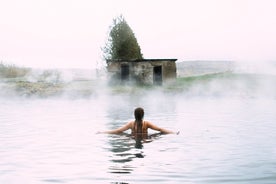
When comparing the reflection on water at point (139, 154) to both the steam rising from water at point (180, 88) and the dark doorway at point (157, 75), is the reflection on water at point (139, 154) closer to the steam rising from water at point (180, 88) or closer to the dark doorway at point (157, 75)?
the steam rising from water at point (180, 88)

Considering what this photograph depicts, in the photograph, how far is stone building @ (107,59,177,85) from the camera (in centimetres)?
6347

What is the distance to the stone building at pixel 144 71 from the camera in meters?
63.5

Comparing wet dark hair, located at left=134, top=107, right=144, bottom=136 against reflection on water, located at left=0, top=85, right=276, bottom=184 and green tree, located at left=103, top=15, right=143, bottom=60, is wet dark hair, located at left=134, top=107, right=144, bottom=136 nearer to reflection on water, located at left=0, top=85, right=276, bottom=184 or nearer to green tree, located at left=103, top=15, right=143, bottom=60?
reflection on water, located at left=0, top=85, right=276, bottom=184

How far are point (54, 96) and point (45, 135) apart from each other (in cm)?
3798

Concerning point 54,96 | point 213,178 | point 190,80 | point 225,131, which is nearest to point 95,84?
point 54,96

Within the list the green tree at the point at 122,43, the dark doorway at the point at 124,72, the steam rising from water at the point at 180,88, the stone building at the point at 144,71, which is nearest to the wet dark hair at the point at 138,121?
the steam rising from water at the point at 180,88

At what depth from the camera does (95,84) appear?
6538 centimetres

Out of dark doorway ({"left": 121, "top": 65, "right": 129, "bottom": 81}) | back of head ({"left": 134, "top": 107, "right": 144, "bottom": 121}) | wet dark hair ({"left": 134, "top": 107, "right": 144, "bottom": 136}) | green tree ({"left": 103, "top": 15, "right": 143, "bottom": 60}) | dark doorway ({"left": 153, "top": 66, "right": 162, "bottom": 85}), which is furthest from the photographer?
green tree ({"left": 103, "top": 15, "right": 143, "bottom": 60})

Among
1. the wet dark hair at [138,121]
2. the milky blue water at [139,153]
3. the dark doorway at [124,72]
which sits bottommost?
the milky blue water at [139,153]

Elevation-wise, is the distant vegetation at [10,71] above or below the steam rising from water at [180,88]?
above

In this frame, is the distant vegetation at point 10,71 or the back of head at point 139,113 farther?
the distant vegetation at point 10,71

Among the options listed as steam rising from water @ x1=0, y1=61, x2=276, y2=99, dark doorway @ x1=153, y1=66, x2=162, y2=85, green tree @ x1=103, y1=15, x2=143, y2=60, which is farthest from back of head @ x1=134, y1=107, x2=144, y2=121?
green tree @ x1=103, y1=15, x2=143, y2=60

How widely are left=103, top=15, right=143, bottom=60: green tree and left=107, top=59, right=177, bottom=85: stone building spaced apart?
1158 cm

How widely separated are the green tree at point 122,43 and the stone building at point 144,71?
38.0ft
